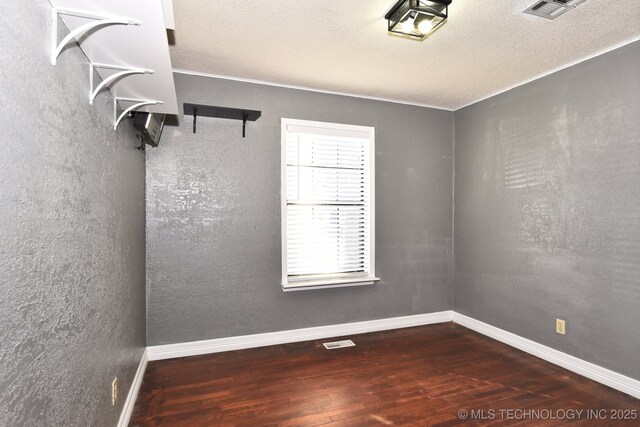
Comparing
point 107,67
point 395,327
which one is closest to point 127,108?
point 107,67

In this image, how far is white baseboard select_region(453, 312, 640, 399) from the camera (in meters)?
2.49

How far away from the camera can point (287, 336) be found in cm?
339

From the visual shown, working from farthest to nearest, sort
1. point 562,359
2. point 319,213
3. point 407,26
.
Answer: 1. point 319,213
2. point 562,359
3. point 407,26

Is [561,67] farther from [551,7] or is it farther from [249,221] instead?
[249,221]

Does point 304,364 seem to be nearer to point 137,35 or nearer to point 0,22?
point 137,35

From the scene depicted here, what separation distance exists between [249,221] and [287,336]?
1.20m

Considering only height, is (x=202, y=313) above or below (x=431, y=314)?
above

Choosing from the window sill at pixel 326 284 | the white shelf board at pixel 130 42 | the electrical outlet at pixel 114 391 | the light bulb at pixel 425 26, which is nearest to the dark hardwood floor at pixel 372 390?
the electrical outlet at pixel 114 391

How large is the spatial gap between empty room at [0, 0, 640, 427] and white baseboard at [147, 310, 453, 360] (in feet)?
0.07

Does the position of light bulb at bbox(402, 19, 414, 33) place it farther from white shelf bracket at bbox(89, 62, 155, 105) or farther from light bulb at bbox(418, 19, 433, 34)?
white shelf bracket at bbox(89, 62, 155, 105)

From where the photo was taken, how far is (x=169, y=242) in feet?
9.96

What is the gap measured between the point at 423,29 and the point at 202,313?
9.43ft

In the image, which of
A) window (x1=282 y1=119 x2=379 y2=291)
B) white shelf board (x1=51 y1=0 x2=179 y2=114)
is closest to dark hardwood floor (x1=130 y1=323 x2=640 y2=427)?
window (x1=282 y1=119 x2=379 y2=291)

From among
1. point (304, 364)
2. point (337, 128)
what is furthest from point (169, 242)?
point (337, 128)
